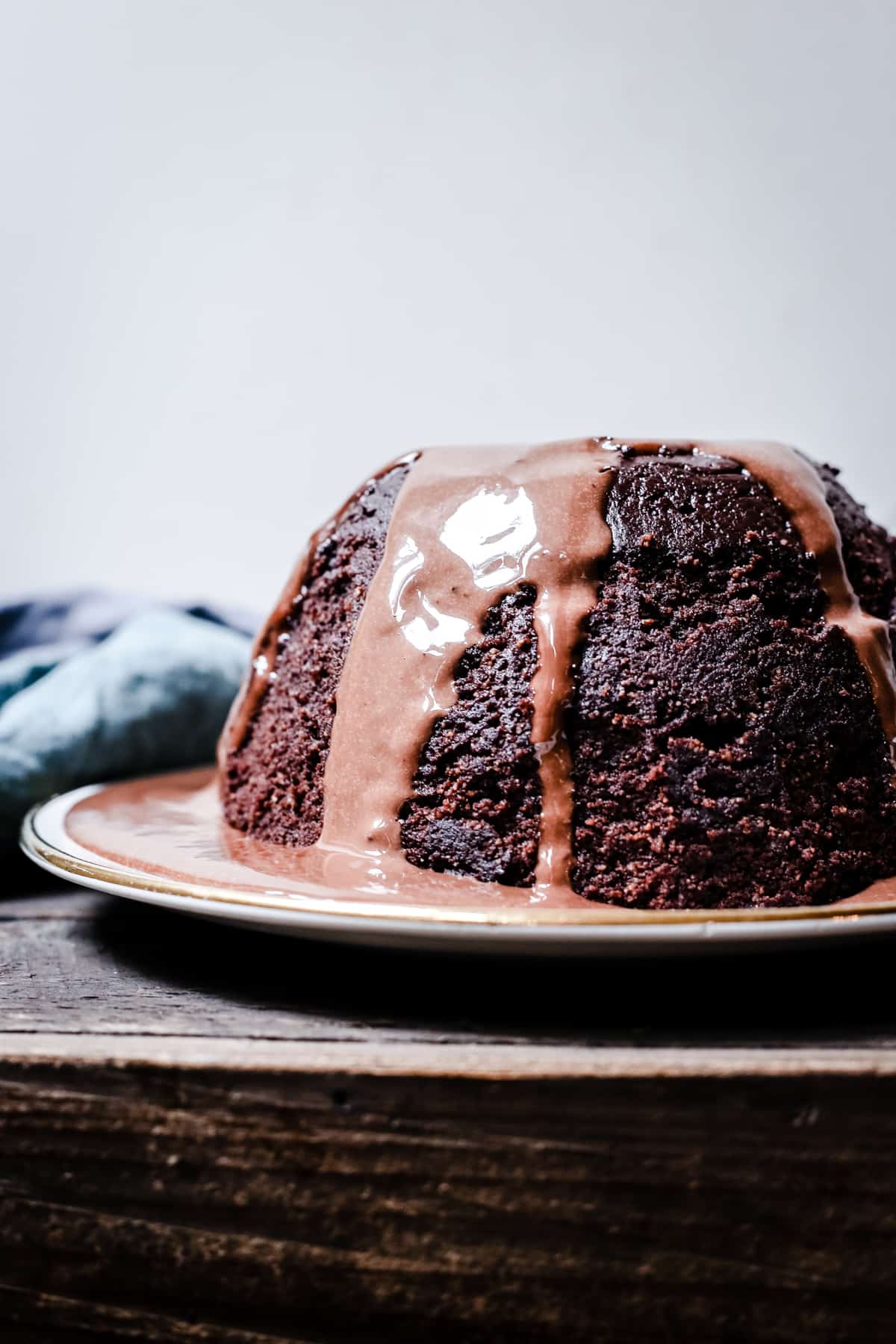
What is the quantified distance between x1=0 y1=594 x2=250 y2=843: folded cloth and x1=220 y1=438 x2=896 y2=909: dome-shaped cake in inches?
19.4

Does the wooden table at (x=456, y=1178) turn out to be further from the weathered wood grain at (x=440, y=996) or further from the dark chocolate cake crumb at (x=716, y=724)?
the dark chocolate cake crumb at (x=716, y=724)

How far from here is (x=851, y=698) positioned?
Answer: 2.94 ft

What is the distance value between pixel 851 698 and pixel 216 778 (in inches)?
29.5

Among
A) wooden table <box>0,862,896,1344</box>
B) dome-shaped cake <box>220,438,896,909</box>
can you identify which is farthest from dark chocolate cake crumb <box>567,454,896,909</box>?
wooden table <box>0,862,896,1344</box>

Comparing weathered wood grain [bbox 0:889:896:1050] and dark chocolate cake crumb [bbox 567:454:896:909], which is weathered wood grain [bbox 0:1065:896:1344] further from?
dark chocolate cake crumb [bbox 567:454:896:909]

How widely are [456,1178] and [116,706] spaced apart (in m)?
0.91

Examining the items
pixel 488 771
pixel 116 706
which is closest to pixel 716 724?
pixel 488 771

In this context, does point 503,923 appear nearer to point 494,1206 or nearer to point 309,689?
point 494,1206

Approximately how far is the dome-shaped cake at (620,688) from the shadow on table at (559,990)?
2.4 inches

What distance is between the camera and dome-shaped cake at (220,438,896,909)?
2.79ft

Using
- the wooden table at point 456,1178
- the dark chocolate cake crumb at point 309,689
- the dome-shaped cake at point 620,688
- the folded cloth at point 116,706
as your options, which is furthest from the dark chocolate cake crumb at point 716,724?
the folded cloth at point 116,706

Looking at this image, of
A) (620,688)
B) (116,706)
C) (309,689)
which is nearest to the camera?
(620,688)

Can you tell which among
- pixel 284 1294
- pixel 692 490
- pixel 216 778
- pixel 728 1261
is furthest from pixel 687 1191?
pixel 216 778

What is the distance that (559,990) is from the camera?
0.78 meters
